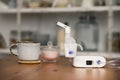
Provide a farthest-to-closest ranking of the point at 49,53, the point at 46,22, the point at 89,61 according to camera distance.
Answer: the point at 46,22, the point at 49,53, the point at 89,61

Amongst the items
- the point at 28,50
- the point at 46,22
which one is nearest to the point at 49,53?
the point at 28,50

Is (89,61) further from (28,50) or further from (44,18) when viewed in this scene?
(44,18)

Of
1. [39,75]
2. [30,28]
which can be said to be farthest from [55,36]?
[39,75]

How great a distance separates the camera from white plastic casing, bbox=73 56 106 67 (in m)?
0.85

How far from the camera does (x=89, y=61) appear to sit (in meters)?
0.85

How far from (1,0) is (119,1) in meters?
1.07

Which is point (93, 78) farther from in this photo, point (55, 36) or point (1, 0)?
point (1, 0)

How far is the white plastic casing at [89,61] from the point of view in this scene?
0.85 metres

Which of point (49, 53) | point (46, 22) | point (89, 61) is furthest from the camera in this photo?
point (46, 22)

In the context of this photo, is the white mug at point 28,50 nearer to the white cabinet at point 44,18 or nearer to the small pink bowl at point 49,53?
the small pink bowl at point 49,53

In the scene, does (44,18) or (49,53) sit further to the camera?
(44,18)

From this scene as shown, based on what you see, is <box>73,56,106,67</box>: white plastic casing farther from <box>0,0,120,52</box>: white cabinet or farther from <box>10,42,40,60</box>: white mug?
<box>0,0,120,52</box>: white cabinet

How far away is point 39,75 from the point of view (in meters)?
0.69

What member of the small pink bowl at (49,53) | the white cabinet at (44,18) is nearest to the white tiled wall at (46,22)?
the white cabinet at (44,18)
